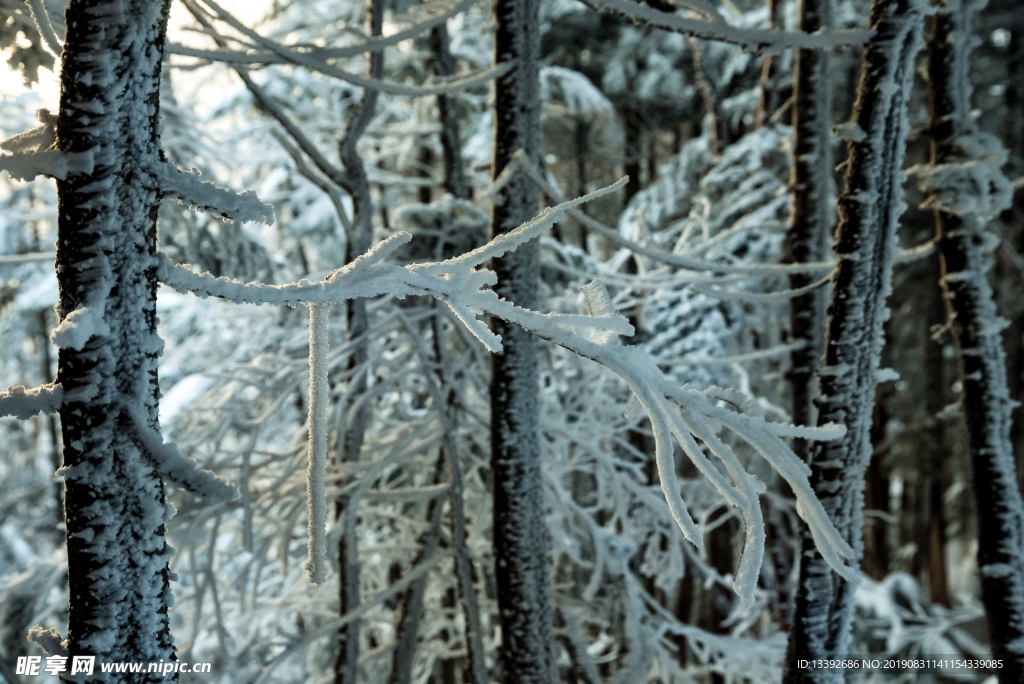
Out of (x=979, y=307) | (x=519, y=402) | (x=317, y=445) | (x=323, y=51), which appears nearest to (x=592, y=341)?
(x=317, y=445)

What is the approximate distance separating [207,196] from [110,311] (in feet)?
0.78

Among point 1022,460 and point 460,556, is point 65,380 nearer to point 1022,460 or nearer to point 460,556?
point 460,556

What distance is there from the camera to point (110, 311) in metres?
1.06

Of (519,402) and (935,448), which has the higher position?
(519,402)

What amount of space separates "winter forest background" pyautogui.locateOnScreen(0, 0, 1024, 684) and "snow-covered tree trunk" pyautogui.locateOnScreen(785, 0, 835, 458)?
0.06 feet

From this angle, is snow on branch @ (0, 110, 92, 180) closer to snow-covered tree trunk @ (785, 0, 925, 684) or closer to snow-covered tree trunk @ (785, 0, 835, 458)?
snow-covered tree trunk @ (785, 0, 925, 684)

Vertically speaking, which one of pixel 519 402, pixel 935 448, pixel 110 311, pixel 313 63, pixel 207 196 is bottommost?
pixel 935 448

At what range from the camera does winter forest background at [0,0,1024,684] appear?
1.08 meters

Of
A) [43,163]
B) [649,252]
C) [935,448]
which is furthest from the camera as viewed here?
[935,448]

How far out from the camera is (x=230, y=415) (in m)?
3.36

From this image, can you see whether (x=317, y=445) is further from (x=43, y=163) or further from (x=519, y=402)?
(x=519, y=402)

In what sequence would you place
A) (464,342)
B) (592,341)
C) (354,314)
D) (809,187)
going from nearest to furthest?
(592,341) → (354,314) → (809,187) → (464,342)

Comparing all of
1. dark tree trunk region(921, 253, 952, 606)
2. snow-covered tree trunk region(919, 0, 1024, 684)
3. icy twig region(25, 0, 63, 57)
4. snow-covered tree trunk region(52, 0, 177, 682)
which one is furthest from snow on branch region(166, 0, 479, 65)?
dark tree trunk region(921, 253, 952, 606)

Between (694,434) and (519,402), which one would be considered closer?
(694,434)
